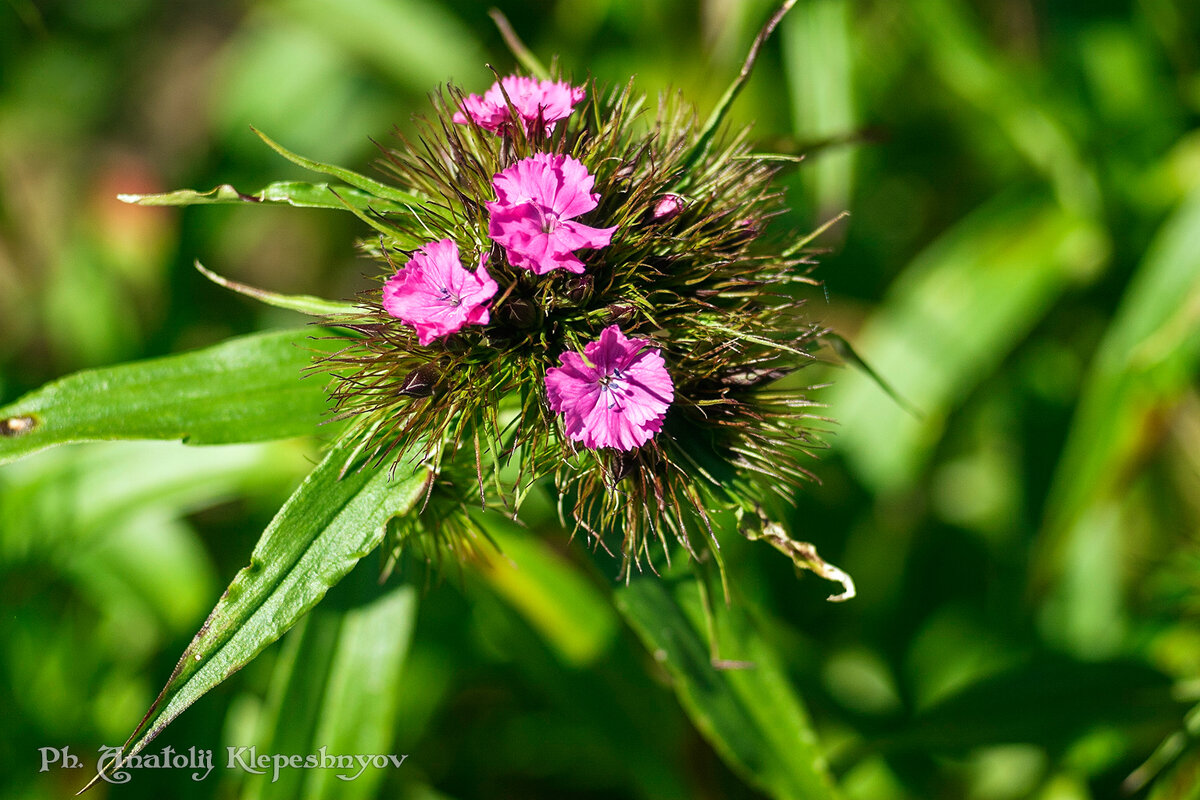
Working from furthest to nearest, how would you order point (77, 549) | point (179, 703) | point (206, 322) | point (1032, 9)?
point (1032, 9) < point (206, 322) < point (77, 549) < point (179, 703)

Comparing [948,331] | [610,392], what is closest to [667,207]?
[610,392]

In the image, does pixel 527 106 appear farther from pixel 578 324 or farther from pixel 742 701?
pixel 742 701

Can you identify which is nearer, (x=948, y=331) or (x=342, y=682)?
(x=342, y=682)

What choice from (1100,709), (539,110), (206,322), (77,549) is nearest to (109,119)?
(206,322)

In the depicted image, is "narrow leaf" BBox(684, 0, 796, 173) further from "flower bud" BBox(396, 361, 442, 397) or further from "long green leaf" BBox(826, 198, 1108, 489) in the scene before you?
"long green leaf" BBox(826, 198, 1108, 489)

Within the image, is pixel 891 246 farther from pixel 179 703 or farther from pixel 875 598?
pixel 179 703
